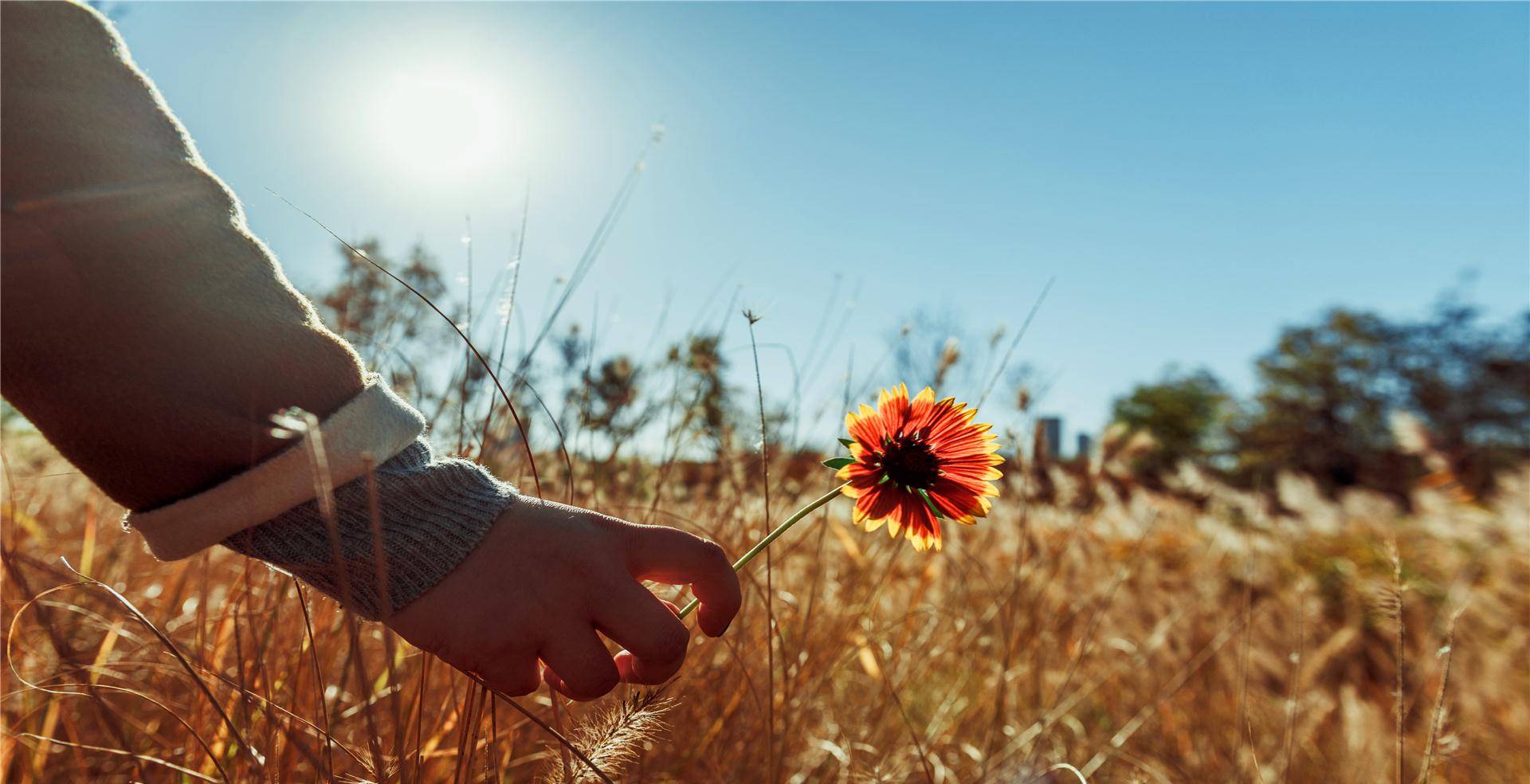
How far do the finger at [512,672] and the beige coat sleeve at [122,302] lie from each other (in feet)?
0.74

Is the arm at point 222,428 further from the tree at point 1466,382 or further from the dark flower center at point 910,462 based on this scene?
the tree at point 1466,382

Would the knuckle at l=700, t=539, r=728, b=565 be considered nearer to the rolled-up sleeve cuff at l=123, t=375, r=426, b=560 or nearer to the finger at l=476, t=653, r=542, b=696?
the finger at l=476, t=653, r=542, b=696

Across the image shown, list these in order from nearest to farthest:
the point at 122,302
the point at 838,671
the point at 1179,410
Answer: the point at 122,302 < the point at 838,671 < the point at 1179,410

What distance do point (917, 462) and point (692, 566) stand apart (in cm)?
20

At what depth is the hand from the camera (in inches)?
20.9

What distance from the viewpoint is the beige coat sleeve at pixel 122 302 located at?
52cm

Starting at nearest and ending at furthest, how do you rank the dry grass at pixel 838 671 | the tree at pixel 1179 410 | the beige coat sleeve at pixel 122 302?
the beige coat sleeve at pixel 122 302
the dry grass at pixel 838 671
the tree at pixel 1179 410

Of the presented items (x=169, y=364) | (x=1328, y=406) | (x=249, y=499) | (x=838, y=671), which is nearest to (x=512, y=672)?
(x=249, y=499)

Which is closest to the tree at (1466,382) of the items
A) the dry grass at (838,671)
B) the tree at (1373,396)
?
the tree at (1373,396)

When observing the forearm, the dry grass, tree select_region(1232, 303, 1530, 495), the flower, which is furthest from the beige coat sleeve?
tree select_region(1232, 303, 1530, 495)

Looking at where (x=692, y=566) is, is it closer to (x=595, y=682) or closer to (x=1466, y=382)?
(x=595, y=682)

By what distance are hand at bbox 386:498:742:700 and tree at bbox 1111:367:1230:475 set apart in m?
26.9

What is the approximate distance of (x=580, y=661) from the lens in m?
0.53

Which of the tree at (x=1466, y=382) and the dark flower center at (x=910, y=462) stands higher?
the tree at (x=1466, y=382)
